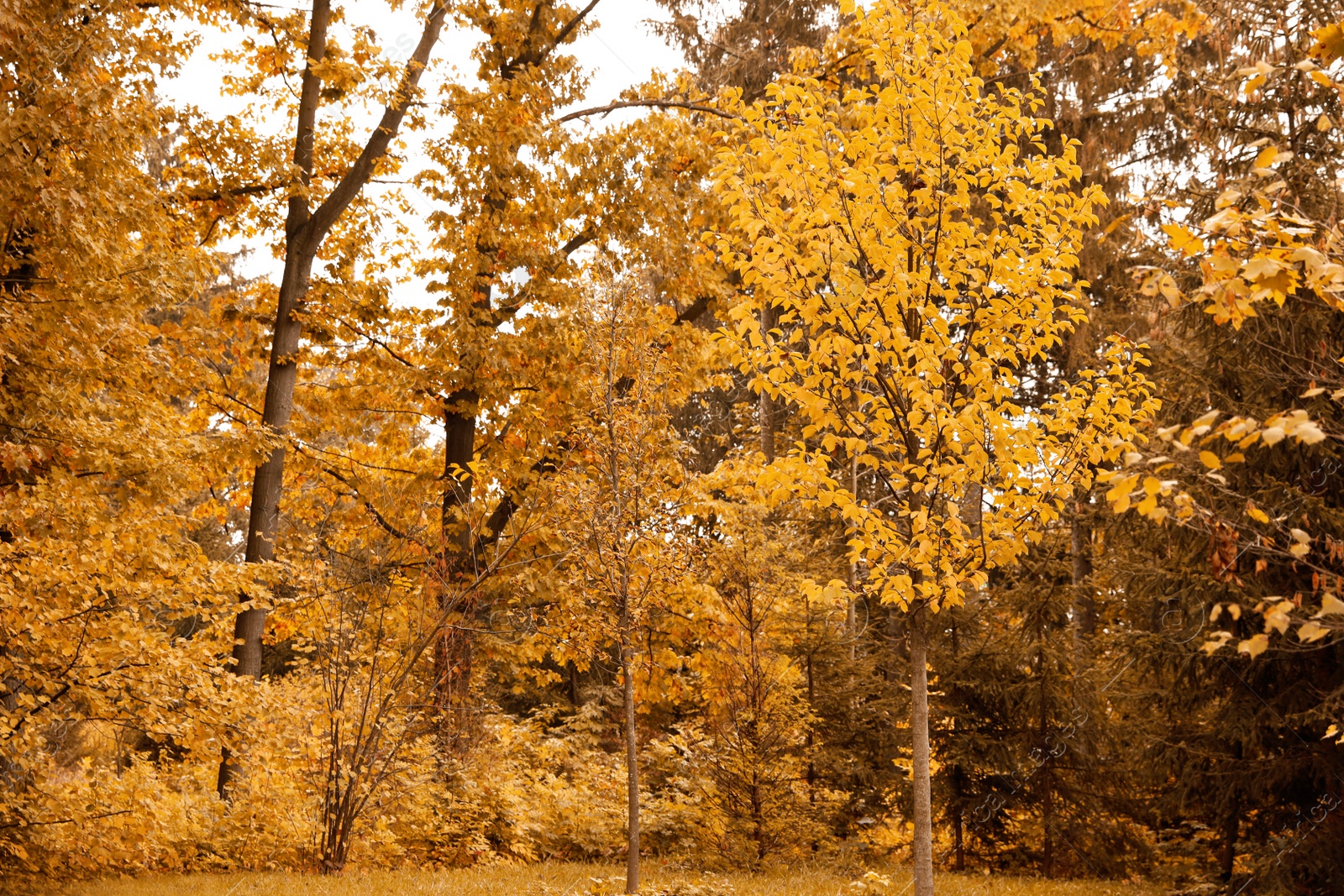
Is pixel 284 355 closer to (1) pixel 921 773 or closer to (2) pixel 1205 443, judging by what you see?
(1) pixel 921 773

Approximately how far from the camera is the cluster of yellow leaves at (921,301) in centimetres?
504

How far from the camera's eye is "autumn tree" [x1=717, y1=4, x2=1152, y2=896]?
16.5 feet

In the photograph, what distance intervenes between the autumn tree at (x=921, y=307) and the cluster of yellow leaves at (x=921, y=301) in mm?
13

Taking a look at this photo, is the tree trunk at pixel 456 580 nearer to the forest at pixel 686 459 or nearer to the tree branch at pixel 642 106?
the forest at pixel 686 459

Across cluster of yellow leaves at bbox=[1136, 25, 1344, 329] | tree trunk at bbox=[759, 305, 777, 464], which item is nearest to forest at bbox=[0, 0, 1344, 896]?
cluster of yellow leaves at bbox=[1136, 25, 1344, 329]

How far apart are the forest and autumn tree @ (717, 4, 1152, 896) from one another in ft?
0.13

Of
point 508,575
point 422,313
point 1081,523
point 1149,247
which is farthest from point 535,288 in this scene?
point 1081,523

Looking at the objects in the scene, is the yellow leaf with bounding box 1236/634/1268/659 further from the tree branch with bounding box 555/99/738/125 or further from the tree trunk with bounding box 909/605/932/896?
the tree branch with bounding box 555/99/738/125

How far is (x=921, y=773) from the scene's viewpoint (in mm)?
5324

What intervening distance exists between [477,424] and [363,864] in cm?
577

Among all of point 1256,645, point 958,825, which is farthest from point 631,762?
point 1256,645

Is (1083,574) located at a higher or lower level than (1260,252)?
higher

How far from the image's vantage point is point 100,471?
6844mm

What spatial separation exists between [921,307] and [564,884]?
20.7ft
